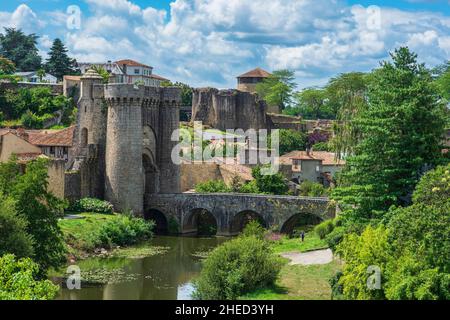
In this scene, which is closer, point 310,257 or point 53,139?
point 310,257

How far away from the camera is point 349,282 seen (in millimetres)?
32906

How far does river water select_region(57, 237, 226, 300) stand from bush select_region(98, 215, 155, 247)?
1694 mm

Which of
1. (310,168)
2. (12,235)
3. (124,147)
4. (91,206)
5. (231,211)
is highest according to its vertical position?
(124,147)

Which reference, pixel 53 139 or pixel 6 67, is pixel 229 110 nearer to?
pixel 6 67

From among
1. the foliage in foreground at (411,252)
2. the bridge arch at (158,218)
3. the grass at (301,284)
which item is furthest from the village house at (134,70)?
the foliage in foreground at (411,252)

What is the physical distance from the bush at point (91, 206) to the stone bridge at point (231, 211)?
490 cm

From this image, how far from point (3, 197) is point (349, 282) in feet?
53.4

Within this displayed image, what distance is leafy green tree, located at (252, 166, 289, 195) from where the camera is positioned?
70500 millimetres

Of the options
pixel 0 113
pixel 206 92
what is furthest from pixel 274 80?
pixel 0 113

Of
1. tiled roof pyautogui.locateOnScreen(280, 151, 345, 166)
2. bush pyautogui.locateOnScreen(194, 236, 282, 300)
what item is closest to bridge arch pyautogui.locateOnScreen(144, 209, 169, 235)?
tiled roof pyautogui.locateOnScreen(280, 151, 345, 166)

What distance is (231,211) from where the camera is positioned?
6397cm

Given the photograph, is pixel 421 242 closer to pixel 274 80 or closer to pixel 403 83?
pixel 403 83

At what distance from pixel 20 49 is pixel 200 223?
64621 millimetres

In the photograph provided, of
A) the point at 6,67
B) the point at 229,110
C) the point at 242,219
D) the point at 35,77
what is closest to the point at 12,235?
the point at 242,219
